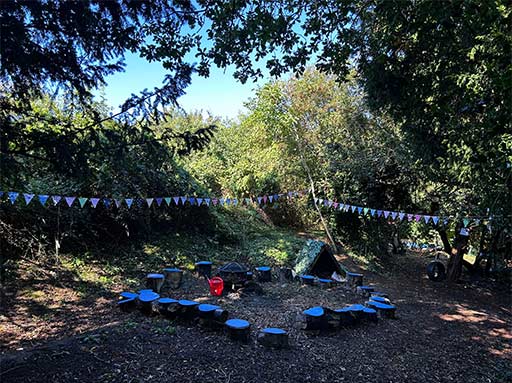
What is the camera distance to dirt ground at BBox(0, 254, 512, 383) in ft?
9.64

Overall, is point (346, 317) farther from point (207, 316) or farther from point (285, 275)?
point (285, 275)

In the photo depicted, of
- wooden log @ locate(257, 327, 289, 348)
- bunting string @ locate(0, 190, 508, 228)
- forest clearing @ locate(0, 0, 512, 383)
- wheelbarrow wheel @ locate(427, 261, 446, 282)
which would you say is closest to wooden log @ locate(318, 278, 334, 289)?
forest clearing @ locate(0, 0, 512, 383)

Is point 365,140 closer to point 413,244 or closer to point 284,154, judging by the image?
point 284,154

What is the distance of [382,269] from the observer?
9.98 m

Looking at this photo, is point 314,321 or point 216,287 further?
point 216,287

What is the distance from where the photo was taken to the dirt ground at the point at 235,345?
294 centimetres

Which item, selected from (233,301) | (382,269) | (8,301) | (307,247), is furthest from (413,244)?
(8,301)

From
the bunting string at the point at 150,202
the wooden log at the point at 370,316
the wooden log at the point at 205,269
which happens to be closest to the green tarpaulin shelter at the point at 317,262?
the wooden log at the point at 205,269

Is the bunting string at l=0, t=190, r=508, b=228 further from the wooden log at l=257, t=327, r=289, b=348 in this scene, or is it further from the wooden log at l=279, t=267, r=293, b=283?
the wooden log at l=257, t=327, r=289, b=348

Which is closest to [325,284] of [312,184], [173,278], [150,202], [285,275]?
[285,275]

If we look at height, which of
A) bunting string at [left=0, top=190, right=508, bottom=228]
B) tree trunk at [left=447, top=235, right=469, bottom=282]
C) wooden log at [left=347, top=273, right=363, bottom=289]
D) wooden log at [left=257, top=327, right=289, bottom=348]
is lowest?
wooden log at [left=257, top=327, right=289, bottom=348]

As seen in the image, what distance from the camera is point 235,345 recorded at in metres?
3.57

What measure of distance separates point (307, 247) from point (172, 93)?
5764mm

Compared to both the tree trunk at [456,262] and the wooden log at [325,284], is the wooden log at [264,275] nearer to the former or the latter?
the wooden log at [325,284]
